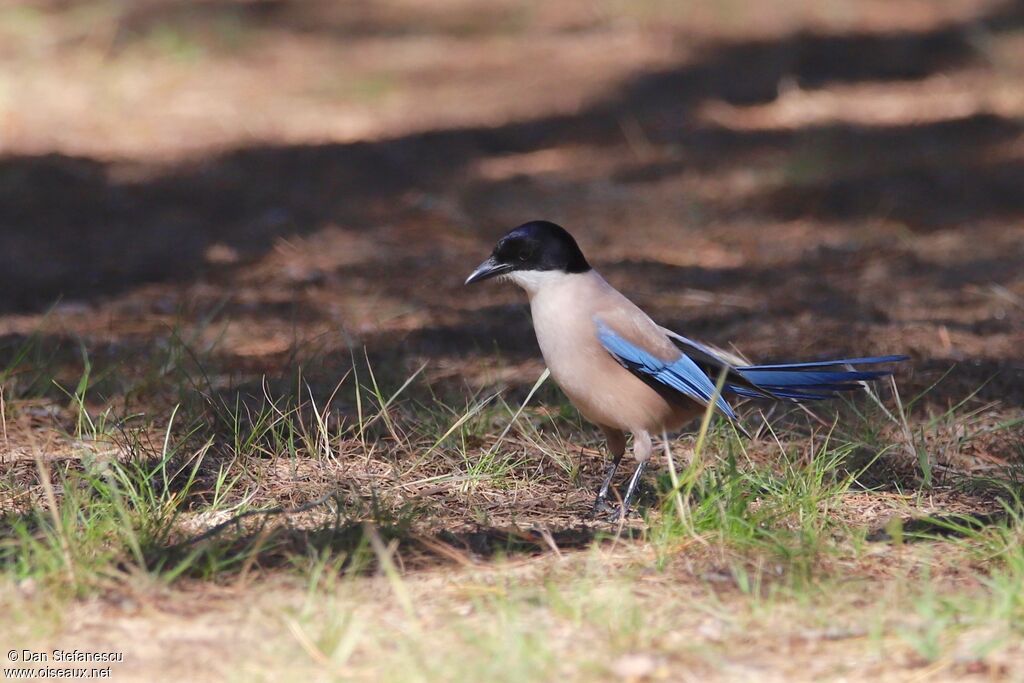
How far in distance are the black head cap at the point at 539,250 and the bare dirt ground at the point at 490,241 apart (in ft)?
2.21

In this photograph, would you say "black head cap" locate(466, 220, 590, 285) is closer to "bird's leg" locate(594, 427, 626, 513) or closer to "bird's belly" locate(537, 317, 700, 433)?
"bird's belly" locate(537, 317, 700, 433)

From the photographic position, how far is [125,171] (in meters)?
9.27

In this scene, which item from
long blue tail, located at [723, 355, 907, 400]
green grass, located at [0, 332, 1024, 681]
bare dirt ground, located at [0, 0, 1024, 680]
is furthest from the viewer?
long blue tail, located at [723, 355, 907, 400]

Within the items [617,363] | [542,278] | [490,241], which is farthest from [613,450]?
[490,241]

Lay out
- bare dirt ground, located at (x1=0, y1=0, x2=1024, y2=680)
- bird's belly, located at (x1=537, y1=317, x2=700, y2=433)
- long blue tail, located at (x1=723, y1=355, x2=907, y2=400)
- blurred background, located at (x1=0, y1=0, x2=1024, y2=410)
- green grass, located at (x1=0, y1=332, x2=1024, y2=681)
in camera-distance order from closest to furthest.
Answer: green grass, located at (x1=0, y1=332, x2=1024, y2=681) < bare dirt ground, located at (x1=0, y1=0, x2=1024, y2=680) < bird's belly, located at (x1=537, y1=317, x2=700, y2=433) < long blue tail, located at (x1=723, y1=355, x2=907, y2=400) < blurred background, located at (x1=0, y1=0, x2=1024, y2=410)

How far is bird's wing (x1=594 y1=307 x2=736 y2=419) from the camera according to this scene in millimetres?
4406

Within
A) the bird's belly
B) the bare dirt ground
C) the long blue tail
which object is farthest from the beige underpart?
the bare dirt ground

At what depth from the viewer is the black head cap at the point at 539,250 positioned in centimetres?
455

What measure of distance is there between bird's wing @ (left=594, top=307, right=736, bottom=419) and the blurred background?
1287 millimetres

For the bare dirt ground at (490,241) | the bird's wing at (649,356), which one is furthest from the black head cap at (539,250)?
the bare dirt ground at (490,241)

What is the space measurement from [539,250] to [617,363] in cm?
44

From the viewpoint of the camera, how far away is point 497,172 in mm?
9398

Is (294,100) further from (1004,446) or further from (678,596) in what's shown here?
(678,596)

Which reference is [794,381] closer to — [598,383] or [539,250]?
[598,383]
